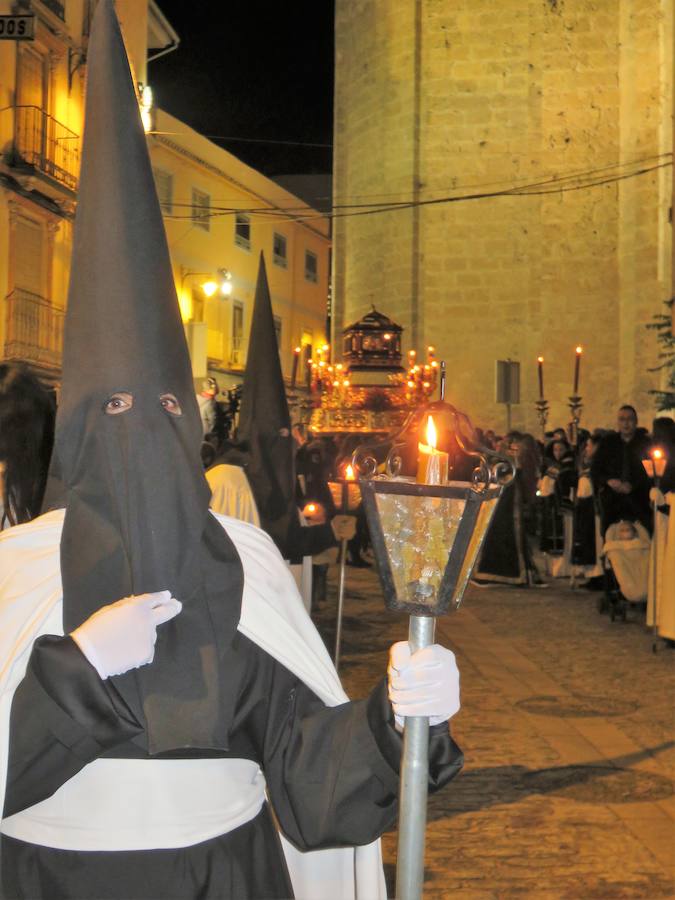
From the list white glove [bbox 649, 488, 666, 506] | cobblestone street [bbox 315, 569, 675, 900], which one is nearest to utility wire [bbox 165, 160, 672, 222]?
white glove [bbox 649, 488, 666, 506]

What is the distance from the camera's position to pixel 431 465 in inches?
77.5

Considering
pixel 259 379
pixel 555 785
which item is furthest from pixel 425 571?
pixel 259 379

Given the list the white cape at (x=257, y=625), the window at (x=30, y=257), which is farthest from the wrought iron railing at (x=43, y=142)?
the white cape at (x=257, y=625)

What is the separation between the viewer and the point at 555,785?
5.77 meters

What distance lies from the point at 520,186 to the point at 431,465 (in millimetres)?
25448

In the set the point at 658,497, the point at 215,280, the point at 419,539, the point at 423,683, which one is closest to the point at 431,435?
the point at 419,539

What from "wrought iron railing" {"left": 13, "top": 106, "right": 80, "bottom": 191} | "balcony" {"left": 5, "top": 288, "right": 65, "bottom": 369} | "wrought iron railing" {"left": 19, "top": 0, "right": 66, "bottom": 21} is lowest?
"balcony" {"left": 5, "top": 288, "right": 65, "bottom": 369}

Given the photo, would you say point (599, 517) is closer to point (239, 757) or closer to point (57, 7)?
point (239, 757)

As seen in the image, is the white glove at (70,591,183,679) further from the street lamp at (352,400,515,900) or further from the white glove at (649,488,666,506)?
Answer: the white glove at (649,488,666,506)

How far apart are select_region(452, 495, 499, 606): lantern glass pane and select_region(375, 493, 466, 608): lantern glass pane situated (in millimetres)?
35

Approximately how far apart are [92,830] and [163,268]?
1.10m

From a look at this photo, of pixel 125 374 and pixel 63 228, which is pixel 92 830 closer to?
pixel 125 374

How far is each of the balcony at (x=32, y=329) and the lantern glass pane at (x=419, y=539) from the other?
18827 millimetres

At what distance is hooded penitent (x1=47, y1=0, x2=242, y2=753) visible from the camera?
7.22 ft
